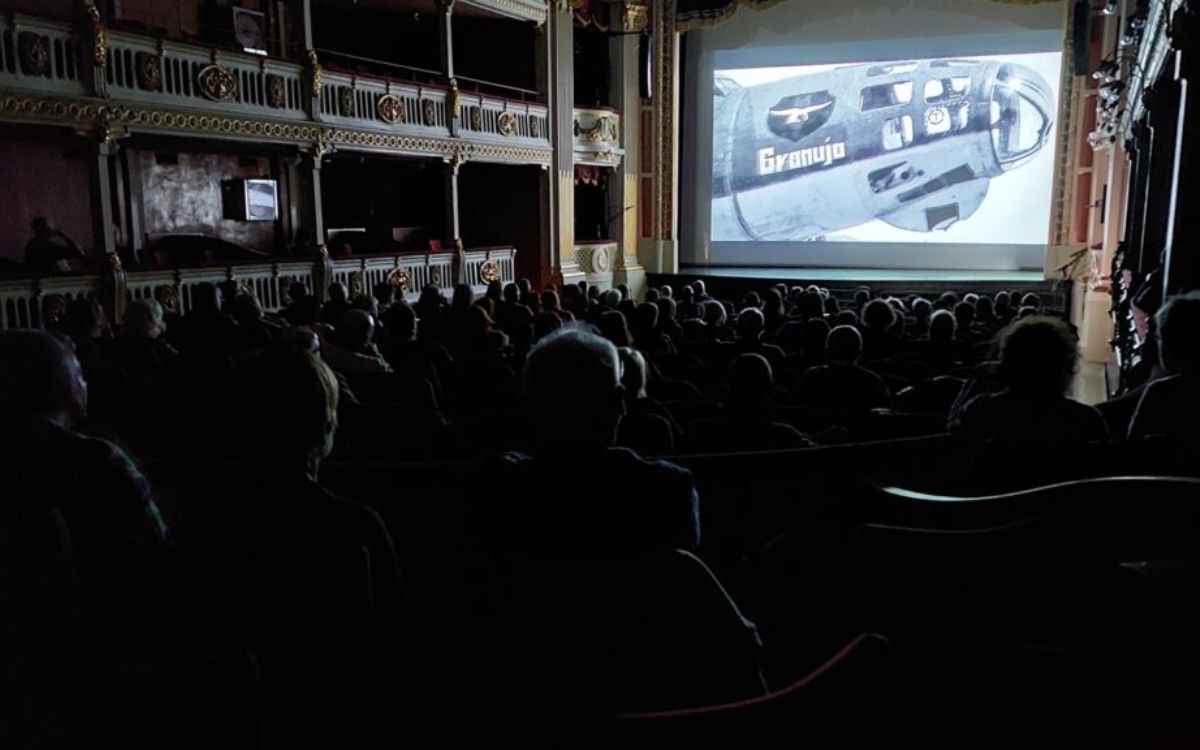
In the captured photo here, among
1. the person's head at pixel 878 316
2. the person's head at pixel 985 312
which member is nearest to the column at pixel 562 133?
the person's head at pixel 985 312

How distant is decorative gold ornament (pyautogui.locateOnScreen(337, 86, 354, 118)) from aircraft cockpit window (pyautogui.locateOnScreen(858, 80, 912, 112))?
9982 mm

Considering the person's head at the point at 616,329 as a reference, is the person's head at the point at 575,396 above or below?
above

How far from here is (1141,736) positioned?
218 cm

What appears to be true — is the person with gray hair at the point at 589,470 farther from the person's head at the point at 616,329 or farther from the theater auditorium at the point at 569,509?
the person's head at the point at 616,329

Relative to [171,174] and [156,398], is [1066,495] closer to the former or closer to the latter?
[156,398]

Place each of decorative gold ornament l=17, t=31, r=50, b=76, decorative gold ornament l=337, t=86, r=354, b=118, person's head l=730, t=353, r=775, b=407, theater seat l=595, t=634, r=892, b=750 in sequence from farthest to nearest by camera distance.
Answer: decorative gold ornament l=337, t=86, r=354, b=118 < decorative gold ornament l=17, t=31, r=50, b=76 < person's head l=730, t=353, r=775, b=407 < theater seat l=595, t=634, r=892, b=750

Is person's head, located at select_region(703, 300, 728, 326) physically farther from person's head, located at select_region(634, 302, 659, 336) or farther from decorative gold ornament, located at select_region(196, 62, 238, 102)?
decorative gold ornament, located at select_region(196, 62, 238, 102)

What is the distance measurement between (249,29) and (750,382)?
41.7ft

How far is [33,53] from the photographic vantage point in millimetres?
9633

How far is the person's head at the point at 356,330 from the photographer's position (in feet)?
19.5

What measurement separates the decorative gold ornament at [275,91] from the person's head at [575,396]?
12.0 metres

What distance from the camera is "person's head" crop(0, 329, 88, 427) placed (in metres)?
2.37

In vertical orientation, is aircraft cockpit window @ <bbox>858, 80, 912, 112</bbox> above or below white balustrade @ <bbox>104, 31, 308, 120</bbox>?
above

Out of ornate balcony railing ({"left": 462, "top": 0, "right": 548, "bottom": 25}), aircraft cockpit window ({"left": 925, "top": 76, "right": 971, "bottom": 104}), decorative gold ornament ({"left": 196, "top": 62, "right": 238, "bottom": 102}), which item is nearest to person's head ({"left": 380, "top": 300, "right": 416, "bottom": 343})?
decorative gold ornament ({"left": 196, "top": 62, "right": 238, "bottom": 102})
